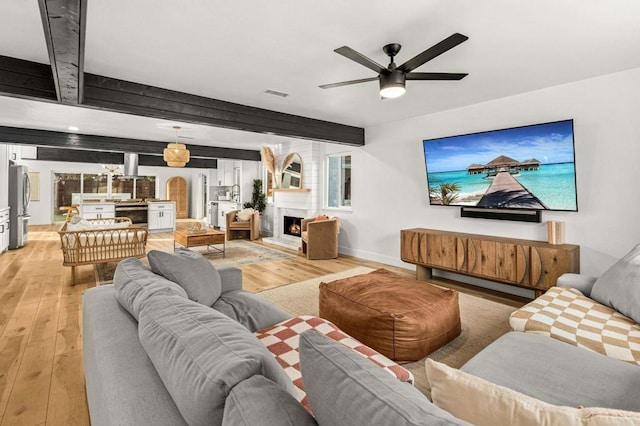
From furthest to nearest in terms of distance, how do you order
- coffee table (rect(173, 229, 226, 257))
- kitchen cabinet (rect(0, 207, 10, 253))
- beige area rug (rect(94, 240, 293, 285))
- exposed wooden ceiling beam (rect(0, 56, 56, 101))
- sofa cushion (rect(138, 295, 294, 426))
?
kitchen cabinet (rect(0, 207, 10, 253)) → coffee table (rect(173, 229, 226, 257)) → beige area rug (rect(94, 240, 293, 285)) → exposed wooden ceiling beam (rect(0, 56, 56, 101)) → sofa cushion (rect(138, 295, 294, 426))

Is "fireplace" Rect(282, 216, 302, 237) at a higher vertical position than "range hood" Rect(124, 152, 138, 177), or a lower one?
lower

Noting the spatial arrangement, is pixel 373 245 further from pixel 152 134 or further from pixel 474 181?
pixel 152 134

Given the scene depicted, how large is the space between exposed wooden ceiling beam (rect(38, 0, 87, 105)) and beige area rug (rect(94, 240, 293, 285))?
2.90 meters

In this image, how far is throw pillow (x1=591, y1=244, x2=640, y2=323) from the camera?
1.99 meters

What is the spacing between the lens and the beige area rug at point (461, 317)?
7.76 ft

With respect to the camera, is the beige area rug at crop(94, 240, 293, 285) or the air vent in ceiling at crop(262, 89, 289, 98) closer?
the air vent in ceiling at crop(262, 89, 289, 98)

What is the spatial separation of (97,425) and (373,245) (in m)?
4.96

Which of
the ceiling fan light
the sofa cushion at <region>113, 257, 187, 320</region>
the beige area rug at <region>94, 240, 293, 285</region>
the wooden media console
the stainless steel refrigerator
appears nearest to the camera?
the sofa cushion at <region>113, 257, 187, 320</region>

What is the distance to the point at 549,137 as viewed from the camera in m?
3.53

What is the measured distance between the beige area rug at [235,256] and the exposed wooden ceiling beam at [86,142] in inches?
97.7

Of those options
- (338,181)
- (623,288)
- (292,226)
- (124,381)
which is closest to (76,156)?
(292,226)

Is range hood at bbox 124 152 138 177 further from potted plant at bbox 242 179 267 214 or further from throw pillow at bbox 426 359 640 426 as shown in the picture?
throw pillow at bbox 426 359 640 426

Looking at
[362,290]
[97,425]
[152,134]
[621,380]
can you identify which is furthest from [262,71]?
[152,134]

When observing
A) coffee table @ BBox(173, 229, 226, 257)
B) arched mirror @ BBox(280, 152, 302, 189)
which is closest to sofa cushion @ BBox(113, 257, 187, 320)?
coffee table @ BBox(173, 229, 226, 257)
